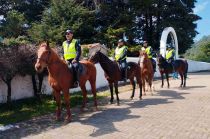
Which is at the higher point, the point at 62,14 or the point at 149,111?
the point at 62,14

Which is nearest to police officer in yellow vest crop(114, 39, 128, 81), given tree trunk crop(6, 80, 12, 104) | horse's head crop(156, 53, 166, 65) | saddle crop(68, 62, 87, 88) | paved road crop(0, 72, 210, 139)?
paved road crop(0, 72, 210, 139)

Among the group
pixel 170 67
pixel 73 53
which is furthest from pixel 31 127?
pixel 170 67

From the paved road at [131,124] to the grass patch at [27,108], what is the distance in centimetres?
65

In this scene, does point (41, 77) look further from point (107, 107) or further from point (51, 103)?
point (107, 107)

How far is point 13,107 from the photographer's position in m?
13.2

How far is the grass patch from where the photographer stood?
1139 centimetres

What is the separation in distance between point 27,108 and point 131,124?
16.1 feet

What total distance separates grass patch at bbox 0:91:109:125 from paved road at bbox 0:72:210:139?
653mm

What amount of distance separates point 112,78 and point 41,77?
11.9ft

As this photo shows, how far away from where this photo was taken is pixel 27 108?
13.1 m

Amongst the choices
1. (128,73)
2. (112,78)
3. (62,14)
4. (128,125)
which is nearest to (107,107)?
(112,78)

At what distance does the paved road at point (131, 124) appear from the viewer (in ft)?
28.6

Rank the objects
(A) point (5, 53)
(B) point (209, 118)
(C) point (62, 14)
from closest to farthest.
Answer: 1. (B) point (209, 118)
2. (A) point (5, 53)
3. (C) point (62, 14)

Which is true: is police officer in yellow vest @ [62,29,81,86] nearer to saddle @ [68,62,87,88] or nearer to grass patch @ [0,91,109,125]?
saddle @ [68,62,87,88]
